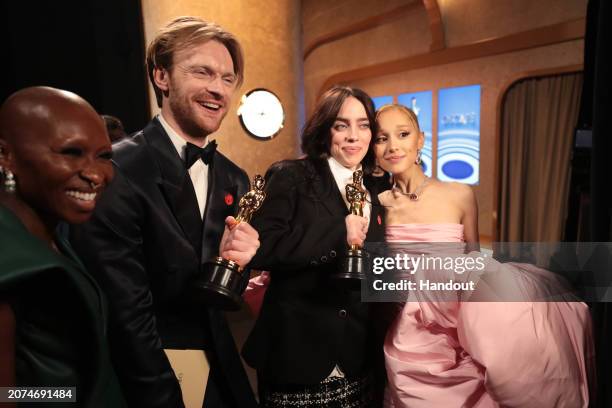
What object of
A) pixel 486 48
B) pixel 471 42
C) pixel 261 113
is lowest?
pixel 261 113

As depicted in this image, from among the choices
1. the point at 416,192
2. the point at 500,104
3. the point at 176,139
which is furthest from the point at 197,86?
the point at 500,104

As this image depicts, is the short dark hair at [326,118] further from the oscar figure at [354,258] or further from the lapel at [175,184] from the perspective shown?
the lapel at [175,184]

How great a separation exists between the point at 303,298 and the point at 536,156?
5482mm

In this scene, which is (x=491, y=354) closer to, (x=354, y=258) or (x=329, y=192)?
(x=354, y=258)

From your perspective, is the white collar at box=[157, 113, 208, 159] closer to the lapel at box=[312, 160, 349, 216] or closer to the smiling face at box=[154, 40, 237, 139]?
the smiling face at box=[154, 40, 237, 139]

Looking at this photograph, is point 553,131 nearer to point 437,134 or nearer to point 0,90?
point 437,134

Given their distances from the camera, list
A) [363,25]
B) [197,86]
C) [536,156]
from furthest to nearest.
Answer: [363,25] < [536,156] < [197,86]

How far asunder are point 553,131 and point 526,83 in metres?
0.78

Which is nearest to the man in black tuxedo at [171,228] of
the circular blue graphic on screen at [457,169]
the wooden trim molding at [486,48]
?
the wooden trim molding at [486,48]

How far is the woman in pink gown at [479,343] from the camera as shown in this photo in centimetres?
126

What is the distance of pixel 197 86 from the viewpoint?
3.62ft

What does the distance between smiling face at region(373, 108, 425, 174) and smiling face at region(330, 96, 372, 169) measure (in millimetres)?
99

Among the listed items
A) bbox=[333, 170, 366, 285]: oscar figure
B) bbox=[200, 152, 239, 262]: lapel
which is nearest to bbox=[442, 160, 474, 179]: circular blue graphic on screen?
bbox=[333, 170, 366, 285]: oscar figure

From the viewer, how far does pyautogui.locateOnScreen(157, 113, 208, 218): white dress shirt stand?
1177 mm
